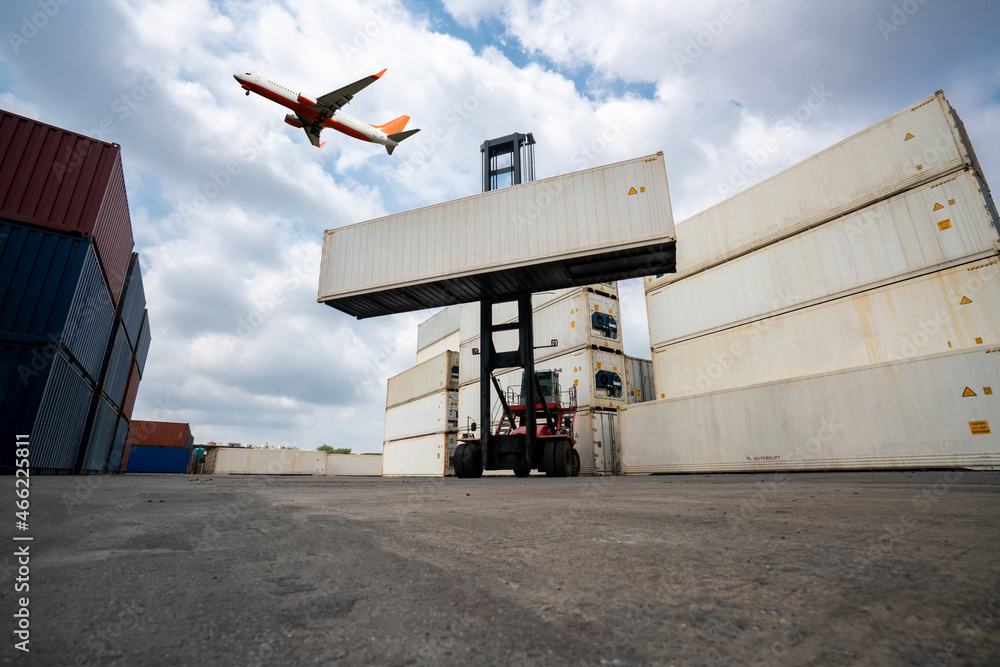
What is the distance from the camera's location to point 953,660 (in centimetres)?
86

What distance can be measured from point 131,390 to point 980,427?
1200 inches

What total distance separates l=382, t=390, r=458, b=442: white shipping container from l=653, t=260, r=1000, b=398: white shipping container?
10.8m

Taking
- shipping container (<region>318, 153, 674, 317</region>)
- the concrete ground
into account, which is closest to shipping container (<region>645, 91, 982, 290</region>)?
shipping container (<region>318, 153, 674, 317</region>)

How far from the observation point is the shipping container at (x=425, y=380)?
903 inches

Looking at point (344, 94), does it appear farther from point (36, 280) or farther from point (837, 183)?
point (837, 183)

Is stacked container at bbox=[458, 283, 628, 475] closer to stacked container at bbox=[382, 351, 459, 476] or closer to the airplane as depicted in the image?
stacked container at bbox=[382, 351, 459, 476]

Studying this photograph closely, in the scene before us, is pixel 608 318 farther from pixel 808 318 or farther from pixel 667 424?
pixel 808 318

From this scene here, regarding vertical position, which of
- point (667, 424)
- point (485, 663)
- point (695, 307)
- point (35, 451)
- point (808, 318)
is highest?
point (695, 307)

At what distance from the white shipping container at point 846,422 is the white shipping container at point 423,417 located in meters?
10.4

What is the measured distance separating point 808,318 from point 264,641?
1542 cm

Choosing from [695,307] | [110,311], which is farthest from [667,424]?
[110,311]

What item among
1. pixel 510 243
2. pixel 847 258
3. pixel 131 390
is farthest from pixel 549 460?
pixel 131 390

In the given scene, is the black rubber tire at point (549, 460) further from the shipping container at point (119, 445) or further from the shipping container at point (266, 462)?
the shipping container at point (266, 462)

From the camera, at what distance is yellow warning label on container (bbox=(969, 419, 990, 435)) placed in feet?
30.5
